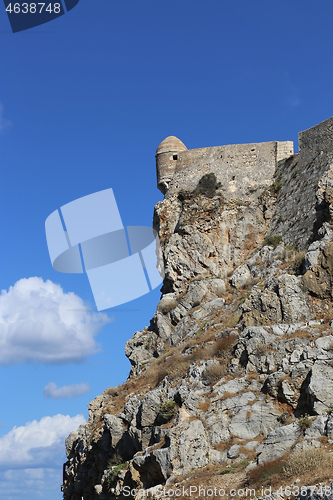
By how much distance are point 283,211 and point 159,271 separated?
8174mm

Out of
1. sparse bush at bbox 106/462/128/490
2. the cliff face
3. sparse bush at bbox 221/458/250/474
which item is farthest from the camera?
sparse bush at bbox 106/462/128/490

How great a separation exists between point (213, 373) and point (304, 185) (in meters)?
14.7

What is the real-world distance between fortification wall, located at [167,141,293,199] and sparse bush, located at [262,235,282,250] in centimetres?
355

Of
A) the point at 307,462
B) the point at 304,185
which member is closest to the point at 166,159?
the point at 304,185

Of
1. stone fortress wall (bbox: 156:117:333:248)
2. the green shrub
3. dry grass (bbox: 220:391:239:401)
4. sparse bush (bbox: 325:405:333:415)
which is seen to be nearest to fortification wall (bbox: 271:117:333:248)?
stone fortress wall (bbox: 156:117:333:248)

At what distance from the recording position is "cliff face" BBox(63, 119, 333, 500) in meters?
15.3

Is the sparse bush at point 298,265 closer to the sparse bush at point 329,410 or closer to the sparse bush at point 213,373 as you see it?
the sparse bush at point 213,373

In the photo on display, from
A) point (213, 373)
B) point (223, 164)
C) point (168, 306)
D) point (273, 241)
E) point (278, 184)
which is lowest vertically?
point (213, 373)

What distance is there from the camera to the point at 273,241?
2866 centimetres

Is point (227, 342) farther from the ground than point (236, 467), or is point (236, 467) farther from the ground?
point (227, 342)

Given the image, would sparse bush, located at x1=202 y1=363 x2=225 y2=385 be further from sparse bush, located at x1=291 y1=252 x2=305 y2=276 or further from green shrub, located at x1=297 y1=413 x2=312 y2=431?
sparse bush, located at x1=291 y1=252 x2=305 y2=276

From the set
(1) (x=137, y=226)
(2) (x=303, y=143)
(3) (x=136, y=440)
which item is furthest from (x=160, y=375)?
(2) (x=303, y=143)

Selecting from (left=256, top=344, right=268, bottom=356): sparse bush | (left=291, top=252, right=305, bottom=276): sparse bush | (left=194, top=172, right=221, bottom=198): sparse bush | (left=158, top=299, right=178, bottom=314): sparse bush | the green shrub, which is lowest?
the green shrub

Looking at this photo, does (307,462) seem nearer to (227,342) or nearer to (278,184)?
(227,342)
